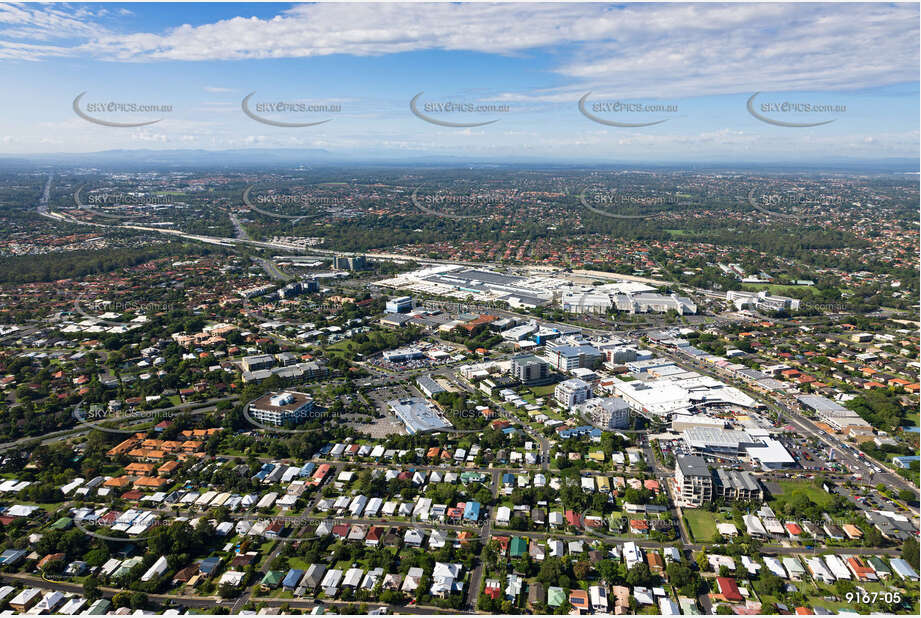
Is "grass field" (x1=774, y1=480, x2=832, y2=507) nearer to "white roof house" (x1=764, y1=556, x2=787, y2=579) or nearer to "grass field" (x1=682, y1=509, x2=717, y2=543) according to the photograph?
"grass field" (x1=682, y1=509, x2=717, y2=543)

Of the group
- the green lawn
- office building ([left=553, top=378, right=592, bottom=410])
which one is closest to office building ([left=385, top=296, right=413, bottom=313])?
the green lawn

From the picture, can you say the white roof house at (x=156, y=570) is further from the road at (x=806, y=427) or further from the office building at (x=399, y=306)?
the office building at (x=399, y=306)

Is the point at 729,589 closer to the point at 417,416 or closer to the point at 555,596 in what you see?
the point at 555,596

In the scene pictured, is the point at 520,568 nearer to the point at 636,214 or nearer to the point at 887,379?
the point at 887,379

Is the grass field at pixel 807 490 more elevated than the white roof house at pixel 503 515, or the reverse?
the grass field at pixel 807 490

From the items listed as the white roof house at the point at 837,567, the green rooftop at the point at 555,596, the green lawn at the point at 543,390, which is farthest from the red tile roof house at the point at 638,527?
the green lawn at the point at 543,390

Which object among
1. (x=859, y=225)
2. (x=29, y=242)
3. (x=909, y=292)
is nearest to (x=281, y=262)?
(x=29, y=242)

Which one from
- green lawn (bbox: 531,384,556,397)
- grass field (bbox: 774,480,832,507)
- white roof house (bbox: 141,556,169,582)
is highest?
grass field (bbox: 774,480,832,507)
